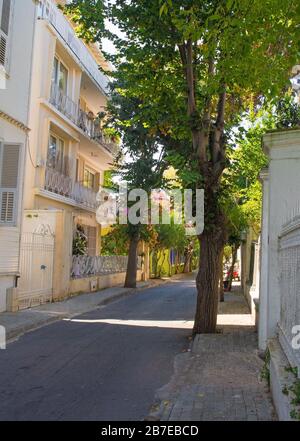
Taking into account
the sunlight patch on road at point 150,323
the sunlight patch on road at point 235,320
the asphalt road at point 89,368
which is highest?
the sunlight patch on road at point 235,320

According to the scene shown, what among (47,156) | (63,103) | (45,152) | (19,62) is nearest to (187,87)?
(19,62)

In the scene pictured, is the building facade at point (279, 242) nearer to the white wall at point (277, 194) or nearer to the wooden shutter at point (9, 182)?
the white wall at point (277, 194)

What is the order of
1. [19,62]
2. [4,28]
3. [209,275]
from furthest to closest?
[19,62]
[4,28]
[209,275]

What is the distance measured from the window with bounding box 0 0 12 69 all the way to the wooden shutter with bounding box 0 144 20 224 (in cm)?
230

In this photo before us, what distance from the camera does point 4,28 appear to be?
14.2 meters

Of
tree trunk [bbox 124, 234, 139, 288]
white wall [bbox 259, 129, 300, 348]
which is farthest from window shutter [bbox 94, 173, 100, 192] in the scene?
white wall [bbox 259, 129, 300, 348]

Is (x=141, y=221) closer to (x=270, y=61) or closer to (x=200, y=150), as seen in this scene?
(x=200, y=150)

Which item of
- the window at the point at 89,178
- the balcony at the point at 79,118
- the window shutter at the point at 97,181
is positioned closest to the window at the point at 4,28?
the balcony at the point at 79,118

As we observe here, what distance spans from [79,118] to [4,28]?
924 cm

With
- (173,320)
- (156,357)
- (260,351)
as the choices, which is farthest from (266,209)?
(173,320)

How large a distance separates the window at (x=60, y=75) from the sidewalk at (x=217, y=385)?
13.9 metres

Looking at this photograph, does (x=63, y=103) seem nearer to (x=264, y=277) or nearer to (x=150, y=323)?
(x=150, y=323)

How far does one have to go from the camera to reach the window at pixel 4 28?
1398cm

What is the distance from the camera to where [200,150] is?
11156 mm
